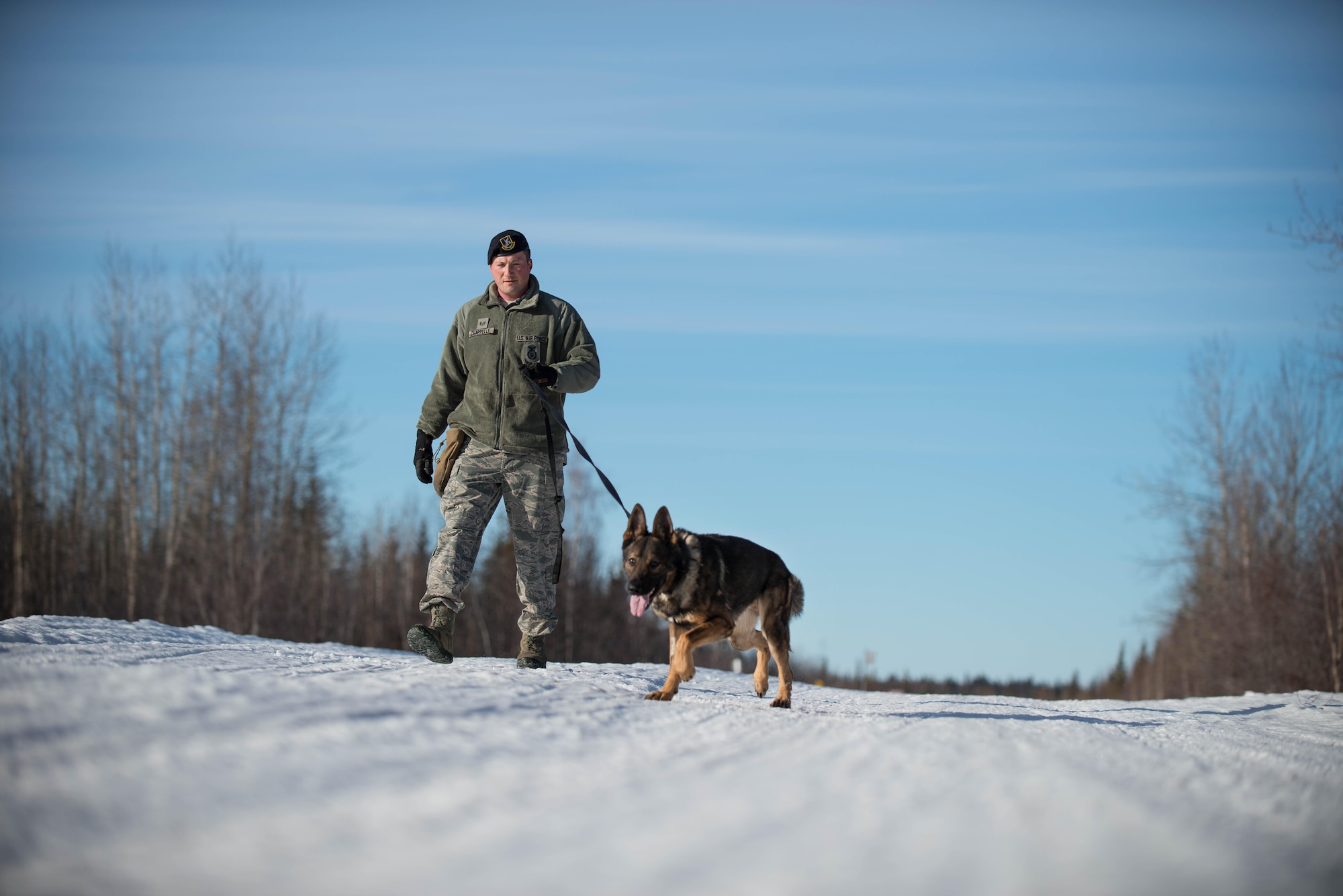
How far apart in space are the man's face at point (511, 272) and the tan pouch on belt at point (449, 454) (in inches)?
38.4

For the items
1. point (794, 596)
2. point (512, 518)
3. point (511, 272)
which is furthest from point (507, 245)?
point (794, 596)

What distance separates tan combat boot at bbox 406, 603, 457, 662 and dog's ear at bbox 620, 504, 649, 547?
1.18 m

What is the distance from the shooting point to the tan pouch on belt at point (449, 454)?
667cm

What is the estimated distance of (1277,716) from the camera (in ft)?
25.9

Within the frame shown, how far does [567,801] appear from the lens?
9.14ft

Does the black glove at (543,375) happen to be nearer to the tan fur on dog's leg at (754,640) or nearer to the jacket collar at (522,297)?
the jacket collar at (522,297)

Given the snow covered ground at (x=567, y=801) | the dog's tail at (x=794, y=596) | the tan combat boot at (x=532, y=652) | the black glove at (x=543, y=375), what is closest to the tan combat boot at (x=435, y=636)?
the tan combat boot at (x=532, y=652)

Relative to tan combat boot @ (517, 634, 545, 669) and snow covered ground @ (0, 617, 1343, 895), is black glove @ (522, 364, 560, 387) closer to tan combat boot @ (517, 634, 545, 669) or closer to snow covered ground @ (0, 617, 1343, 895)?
tan combat boot @ (517, 634, 545, 669)

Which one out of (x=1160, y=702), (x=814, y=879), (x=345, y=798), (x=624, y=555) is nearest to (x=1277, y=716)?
(x=1160, y=702)

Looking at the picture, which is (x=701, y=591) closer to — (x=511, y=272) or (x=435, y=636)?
(x=435, y=636)

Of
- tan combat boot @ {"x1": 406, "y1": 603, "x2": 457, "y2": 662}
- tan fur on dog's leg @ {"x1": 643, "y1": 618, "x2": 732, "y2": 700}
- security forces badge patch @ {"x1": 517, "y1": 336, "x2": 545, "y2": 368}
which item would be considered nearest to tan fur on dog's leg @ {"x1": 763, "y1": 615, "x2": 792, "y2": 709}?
tan fur on dog's leg @ {"x1": 643, "y1": 618, "x2": 732, "y2": 700}

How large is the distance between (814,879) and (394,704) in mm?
1877

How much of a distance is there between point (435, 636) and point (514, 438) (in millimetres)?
1340

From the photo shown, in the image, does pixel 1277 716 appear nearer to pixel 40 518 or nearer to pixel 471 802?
pixel 471 802
